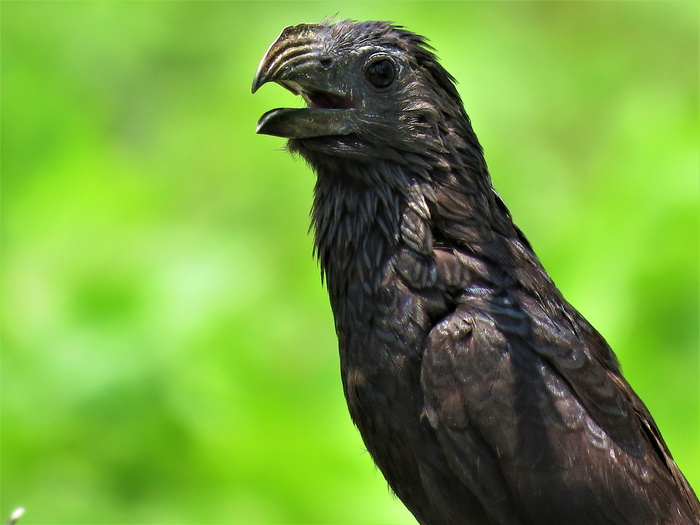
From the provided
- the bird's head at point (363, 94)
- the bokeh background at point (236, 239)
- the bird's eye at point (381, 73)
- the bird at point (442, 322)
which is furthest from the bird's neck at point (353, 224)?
the bokeh background at point (236, 239)

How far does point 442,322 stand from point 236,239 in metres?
4.79

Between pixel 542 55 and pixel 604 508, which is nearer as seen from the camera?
pixel 604 508

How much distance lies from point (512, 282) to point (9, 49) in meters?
7.11

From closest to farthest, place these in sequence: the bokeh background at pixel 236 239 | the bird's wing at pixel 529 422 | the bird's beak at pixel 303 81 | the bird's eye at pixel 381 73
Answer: the bird's wing at pixel 529 422 → the bird's beak at pixel 303 81 → the bird's eye at pixel 381 73 → the bokeh background at pixel 236 239

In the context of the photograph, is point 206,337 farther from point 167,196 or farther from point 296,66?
point 296,66

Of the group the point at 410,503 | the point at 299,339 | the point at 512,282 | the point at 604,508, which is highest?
the point at 299,339

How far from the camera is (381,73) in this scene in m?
4.10

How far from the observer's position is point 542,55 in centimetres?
999

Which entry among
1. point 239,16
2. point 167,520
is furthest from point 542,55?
point 167,520

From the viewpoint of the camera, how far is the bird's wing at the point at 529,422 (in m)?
3.79

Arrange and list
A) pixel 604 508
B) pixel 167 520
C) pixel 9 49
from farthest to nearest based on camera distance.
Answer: pixel 9 49
pixel 167 520
pixel 604 508

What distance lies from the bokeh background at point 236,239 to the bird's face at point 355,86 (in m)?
3.36

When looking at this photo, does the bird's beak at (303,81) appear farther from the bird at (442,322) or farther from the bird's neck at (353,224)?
the bird's neck at (353,224)

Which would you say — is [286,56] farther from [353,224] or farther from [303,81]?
[353,224]
